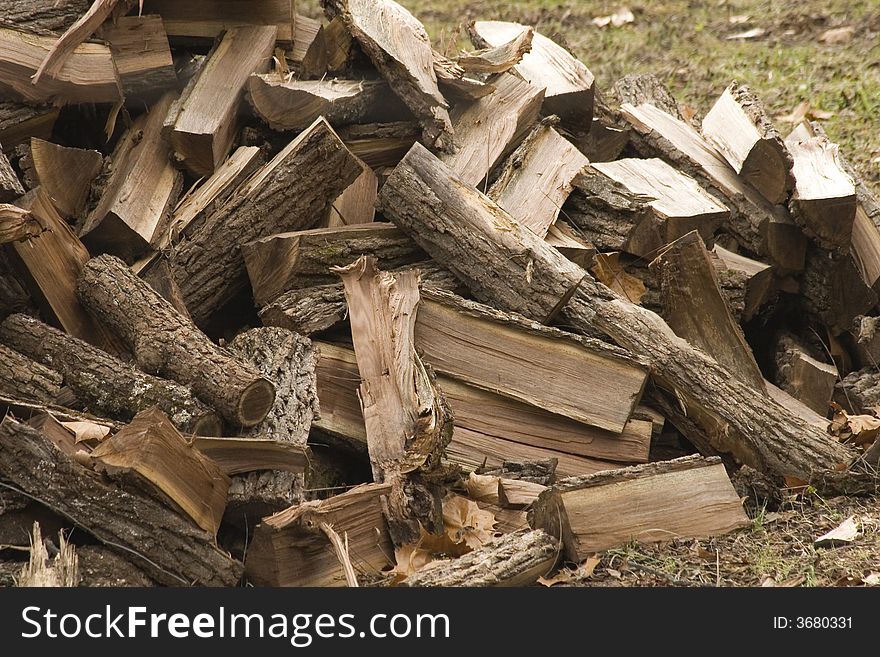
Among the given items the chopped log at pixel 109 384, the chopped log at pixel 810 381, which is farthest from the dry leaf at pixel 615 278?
the chopped log at pixel 109 384

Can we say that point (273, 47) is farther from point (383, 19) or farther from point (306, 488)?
point (306, 488)

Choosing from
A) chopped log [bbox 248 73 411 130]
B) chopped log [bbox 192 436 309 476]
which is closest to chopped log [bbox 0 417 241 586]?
chopped log [bbox 192 436 309 476]

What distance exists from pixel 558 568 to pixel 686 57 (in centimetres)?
580

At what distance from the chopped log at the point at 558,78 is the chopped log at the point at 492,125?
5.7 inches

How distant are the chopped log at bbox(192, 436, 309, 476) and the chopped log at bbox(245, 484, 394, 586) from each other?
8.0 inches

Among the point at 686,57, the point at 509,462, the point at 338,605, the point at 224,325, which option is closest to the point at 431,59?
the point at 224,325

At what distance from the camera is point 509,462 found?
11.9 ft

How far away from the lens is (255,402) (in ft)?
10.9

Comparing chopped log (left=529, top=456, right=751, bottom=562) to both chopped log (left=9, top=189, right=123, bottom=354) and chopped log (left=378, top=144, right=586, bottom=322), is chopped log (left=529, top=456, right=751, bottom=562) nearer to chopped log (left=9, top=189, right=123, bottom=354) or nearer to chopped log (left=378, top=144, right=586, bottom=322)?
chopped log (left=378, top=144, right=586, bottom=322)

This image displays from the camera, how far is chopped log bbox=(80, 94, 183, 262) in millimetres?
3916

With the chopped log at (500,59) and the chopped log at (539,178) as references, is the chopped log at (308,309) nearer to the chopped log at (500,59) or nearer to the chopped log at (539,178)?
the chopped log at (539,178)

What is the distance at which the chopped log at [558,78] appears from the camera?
16.1 feet

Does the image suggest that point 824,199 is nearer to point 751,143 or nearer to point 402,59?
point 751,143

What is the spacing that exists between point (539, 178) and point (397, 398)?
1.52m
